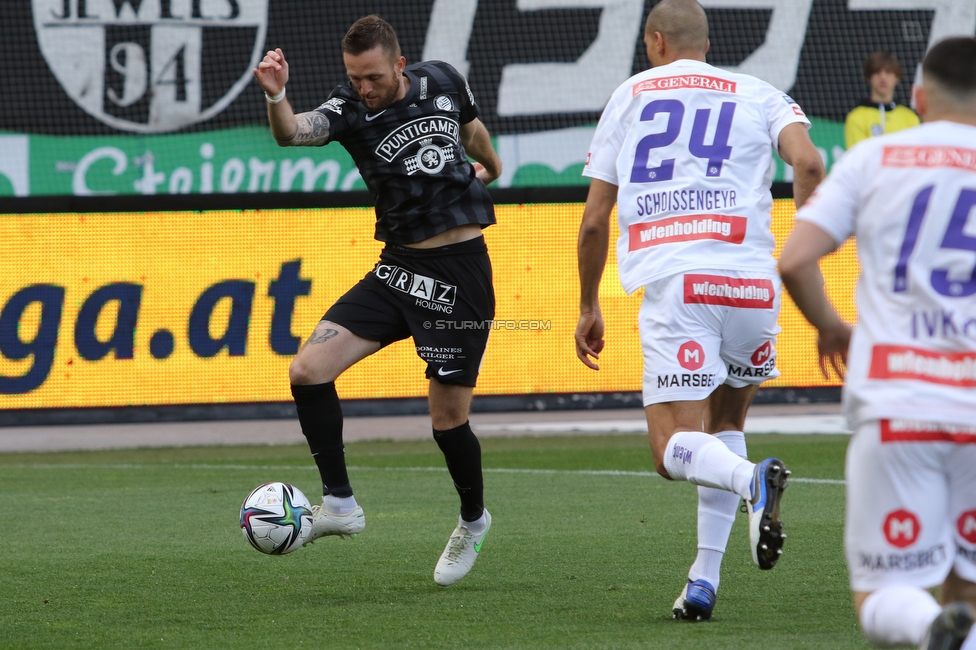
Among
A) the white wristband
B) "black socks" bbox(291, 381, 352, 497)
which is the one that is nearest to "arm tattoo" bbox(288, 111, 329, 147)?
the white wristband

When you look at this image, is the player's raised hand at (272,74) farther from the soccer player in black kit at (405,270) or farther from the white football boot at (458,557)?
the white football boot at (458,557)

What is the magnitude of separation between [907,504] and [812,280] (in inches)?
19.1

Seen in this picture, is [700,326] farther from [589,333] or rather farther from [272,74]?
[272,74]

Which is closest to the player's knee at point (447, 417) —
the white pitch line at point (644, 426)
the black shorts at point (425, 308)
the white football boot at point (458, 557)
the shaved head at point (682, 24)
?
the black shorts at point (425, 308)

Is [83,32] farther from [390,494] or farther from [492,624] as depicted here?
[492,624]

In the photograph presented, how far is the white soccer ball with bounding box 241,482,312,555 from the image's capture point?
4.84 meters

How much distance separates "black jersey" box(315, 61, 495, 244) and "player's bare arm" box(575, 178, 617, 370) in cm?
104

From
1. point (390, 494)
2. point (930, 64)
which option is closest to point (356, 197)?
point (390, 494)

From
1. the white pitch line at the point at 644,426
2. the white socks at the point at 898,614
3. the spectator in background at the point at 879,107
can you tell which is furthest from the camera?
the spectator in background at the point at 879,107

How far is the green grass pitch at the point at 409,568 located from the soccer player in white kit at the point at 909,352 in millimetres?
1080

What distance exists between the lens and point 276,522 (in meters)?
4.84

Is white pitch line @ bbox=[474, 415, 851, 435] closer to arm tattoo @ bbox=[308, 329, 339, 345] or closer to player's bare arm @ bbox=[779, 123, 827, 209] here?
arm tattoo @ bbox=[308, 329, 339, 345]

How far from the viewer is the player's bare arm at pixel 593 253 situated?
A: 432 centimetres

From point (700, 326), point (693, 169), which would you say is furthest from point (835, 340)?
point (693, 169)
